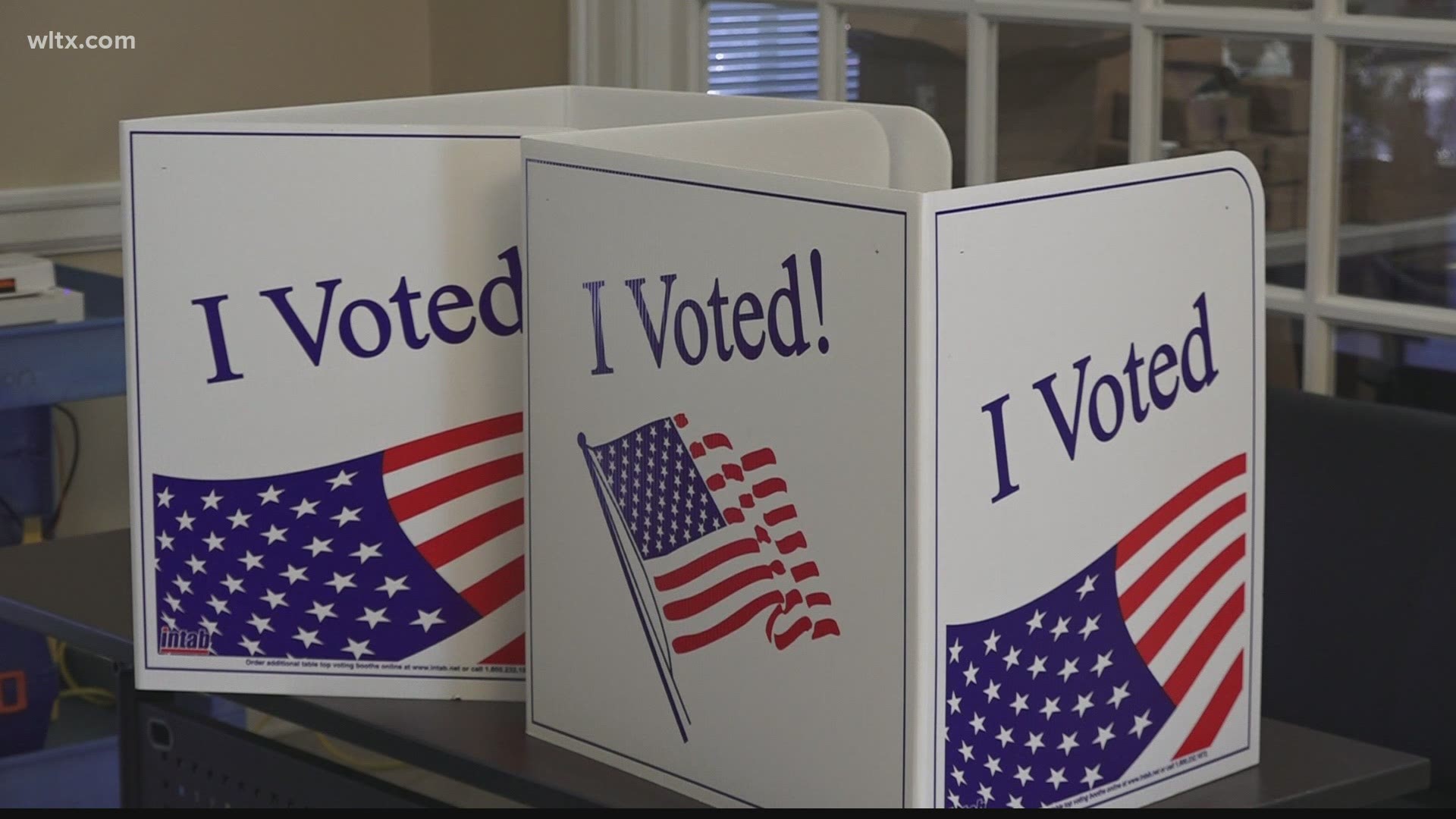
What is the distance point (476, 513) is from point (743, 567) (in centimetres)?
22

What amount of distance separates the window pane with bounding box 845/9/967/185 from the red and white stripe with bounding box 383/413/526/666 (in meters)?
1.30

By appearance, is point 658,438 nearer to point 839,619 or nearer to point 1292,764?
point 839,619

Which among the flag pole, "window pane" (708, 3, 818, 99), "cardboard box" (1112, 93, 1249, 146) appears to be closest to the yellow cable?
"window pane" (708, 3, 818, 99)

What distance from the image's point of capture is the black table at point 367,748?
0.91 meters

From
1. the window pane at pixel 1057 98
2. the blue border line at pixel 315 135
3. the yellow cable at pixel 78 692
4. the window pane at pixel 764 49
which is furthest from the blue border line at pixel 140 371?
the yellow cable at pixel 78 692

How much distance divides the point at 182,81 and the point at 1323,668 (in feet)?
6.14

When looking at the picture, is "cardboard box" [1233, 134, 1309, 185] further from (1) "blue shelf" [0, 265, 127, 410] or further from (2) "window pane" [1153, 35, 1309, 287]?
(1) "blue shelf" [0, 265, 127, 410]

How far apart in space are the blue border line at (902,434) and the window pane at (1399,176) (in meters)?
1.11

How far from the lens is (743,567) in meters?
0.85

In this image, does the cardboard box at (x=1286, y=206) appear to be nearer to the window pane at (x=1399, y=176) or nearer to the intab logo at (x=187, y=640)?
the window pane at (x=1399, y=176)

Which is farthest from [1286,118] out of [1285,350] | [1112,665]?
[1112,665]

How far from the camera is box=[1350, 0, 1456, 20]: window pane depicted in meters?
1.68

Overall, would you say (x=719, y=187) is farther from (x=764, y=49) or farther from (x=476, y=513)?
(x=764, y=49)

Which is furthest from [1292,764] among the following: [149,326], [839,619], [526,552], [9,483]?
[9,483]
